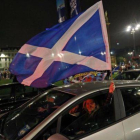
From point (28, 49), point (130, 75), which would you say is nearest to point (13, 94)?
point (28, 49)

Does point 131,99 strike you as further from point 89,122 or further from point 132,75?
point 132,75

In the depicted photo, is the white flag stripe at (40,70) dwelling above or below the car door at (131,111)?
above

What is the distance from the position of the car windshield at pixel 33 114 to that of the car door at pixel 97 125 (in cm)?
30

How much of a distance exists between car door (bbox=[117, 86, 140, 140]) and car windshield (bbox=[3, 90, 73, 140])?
0.85m

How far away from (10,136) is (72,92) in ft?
3.45

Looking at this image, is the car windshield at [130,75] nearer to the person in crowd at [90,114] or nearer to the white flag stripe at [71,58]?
the white flag stripe at [71,58]

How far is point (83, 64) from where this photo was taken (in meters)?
3.01

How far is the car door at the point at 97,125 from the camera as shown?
214cm

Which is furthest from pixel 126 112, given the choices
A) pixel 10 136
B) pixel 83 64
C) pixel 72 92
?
pixel 10 136

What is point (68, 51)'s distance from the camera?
3102 millimetres

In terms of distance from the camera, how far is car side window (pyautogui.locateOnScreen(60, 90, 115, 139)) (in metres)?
2.21

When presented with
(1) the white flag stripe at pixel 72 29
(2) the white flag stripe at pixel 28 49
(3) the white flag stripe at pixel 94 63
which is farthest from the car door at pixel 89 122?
(2) the white flag stripe at pixel 28 49

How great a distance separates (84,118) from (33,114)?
0.83 metres

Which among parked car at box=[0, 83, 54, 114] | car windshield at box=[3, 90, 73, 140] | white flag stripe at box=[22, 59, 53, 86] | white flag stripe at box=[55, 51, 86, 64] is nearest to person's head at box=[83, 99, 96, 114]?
car windshield at box=[3, 90, 73, 140]
